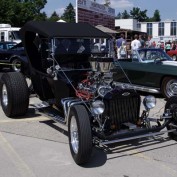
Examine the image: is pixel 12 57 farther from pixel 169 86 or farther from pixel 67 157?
pixel 67 157

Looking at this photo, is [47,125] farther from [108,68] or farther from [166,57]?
[166,57]

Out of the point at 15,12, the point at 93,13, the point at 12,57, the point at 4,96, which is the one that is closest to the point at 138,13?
the point at 15,12

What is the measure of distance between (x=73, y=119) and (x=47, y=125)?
76.5 inches

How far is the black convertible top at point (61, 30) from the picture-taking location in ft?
22.8

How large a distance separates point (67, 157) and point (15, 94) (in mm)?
2326

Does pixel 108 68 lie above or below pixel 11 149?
above

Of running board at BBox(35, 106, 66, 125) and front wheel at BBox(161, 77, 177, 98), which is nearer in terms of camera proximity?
running board at BBox(35, 106, 66, 125)

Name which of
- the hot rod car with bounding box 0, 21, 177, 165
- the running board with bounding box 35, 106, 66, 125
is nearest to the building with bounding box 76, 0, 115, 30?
the hot rod car with bounding box 0, 21, 177, 165

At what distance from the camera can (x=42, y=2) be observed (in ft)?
197

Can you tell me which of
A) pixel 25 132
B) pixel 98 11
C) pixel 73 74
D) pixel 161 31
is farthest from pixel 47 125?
pixel 161 31

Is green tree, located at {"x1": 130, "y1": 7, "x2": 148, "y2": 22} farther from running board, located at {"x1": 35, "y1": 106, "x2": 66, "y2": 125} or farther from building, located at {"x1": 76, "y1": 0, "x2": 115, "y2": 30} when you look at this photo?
running board, located at {"x1": 35, "y1": 106, "x2": 66, "y2": 125}

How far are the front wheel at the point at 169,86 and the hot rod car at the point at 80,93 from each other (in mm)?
2825

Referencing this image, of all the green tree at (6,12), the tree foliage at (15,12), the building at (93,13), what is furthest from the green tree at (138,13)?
the building at (93,13)

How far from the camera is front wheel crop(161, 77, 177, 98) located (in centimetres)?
973
